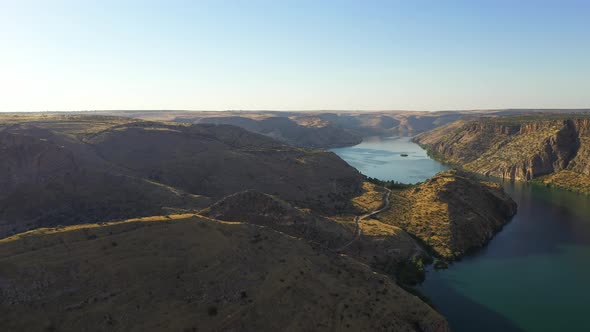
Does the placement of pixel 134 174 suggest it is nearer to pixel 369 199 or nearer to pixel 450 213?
pixel 369 199

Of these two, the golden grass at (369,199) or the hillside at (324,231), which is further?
the golden grass at (369,199)

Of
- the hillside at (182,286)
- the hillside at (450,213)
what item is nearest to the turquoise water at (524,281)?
the hillside at (450,213)

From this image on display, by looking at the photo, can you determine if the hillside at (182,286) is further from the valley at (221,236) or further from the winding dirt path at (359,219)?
the winding dirt path at (359,219)

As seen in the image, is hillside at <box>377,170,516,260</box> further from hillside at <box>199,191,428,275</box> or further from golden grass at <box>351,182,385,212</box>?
hillside at <box>199,191,428,275</box>

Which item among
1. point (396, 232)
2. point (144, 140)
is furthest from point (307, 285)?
point (144, 140)

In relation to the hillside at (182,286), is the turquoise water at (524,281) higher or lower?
lower

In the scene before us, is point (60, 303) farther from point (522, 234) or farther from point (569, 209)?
point (569, 209)

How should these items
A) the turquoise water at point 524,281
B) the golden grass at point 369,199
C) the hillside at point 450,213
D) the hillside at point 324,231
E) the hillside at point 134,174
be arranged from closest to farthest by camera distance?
the turquoise water at point 524,281, the hillside at point 324,231, the hillside at point 450,213, the hillside at point 134,174, the golden grass at point 369,199

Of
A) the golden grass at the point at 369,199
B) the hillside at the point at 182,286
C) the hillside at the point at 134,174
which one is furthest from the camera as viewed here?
the golden grass at the point at 369,199
